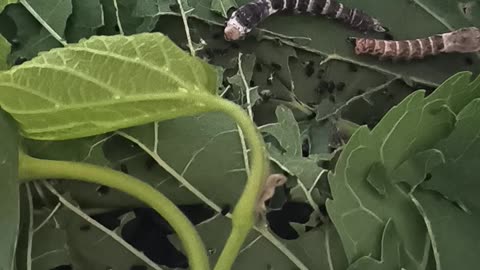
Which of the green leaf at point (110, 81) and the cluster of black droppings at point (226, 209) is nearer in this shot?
the green leaf at point (110, 81)

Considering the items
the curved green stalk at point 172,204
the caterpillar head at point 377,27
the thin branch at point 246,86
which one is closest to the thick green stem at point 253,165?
the curved green stalk at point 172,204

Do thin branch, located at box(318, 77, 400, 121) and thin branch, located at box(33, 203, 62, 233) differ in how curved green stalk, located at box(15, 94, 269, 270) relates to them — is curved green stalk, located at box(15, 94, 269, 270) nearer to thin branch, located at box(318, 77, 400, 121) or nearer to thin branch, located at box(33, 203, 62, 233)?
thin branch, located at box(33, 203, 62, 233)

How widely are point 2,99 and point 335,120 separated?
0.28 meters

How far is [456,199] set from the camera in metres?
0.66

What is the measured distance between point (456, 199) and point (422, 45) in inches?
6.4

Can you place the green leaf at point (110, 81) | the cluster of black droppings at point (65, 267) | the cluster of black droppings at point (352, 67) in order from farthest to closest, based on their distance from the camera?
the cluster of black droppings at point (352, 67) → the cluster of black droppings at point (65, 267) → the green leaf at point (110, 81)

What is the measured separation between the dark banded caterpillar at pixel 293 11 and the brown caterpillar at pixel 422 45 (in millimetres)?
16

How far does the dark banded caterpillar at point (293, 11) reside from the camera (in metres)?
0.73

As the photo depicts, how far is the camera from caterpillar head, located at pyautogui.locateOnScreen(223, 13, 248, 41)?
0.73 metres

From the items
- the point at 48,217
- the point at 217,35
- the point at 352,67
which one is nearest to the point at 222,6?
the point at 217,35

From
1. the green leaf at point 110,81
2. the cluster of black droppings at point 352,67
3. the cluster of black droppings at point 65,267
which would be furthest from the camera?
the cluster of black droppings at point 352,67

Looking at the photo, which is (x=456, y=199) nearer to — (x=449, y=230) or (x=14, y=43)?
(x=449, y=230)

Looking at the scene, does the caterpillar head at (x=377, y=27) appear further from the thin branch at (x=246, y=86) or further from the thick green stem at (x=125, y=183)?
the thick green stem at (x=125, y=183)

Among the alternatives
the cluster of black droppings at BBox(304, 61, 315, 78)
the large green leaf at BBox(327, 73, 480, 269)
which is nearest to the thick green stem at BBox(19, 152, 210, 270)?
the large green leaf at BBox(327, 73, 480, 269)
